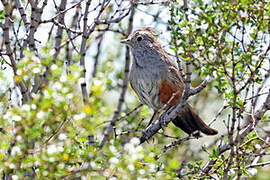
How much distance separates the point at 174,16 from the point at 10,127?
199 cm

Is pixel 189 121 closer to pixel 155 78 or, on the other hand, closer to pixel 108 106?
pixel 155 78

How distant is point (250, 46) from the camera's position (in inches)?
156

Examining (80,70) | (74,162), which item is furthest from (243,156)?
(80,70)

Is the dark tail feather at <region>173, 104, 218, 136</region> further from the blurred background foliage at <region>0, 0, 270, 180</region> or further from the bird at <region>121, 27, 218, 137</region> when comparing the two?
the blurred background foliage at <region>0, 0, 270, 180</region>

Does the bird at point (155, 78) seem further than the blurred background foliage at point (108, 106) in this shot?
Yes

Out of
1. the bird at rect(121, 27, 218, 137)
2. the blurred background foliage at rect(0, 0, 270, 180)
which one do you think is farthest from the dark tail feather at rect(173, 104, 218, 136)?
the blurred background foliage at rect(0, 0, 270, 180)

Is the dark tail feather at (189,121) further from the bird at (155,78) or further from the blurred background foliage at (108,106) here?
the blurred background foliage at (108,106)

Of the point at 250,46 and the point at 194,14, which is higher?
the point at 194,14

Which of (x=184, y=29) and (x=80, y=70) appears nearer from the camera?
(x=80, y=70)

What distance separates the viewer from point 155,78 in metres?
5.82

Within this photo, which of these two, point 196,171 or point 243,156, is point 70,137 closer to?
point 196,171

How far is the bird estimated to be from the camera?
19.1 feet

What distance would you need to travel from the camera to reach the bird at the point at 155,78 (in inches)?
229

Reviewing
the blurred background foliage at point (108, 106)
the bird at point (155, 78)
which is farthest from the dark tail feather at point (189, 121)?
the blurred background foliage at point (108, 106)
